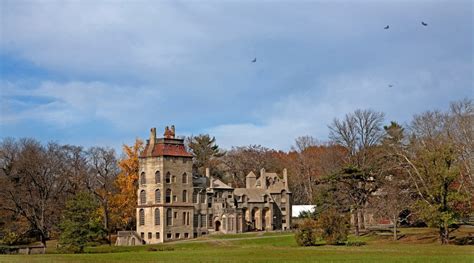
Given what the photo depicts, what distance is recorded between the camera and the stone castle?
2862 inches

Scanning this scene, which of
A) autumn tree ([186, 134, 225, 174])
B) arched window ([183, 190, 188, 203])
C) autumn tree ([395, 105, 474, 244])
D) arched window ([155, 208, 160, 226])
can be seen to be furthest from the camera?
autumn tree ([186, 134, 225, 174])

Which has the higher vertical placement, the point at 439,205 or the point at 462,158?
the point at 462,158

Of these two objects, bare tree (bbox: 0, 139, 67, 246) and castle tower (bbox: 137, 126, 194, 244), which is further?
castle tower (bbox: 137, 126, 194, 244)

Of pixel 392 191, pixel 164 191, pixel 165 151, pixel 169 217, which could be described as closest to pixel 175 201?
pixel 164 191

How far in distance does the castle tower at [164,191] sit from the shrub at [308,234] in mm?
24127

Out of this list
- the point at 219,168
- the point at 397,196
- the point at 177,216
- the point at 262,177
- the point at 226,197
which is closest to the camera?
the point at 397,196

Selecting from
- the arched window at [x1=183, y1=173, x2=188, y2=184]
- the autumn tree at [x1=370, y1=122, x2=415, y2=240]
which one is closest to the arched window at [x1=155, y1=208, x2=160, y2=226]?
the arched window at [x1=183, y1=173, x2=188, y2=184]

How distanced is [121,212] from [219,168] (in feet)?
92.0

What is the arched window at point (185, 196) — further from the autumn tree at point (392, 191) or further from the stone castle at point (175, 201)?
the autumn tree at point (392, 191)

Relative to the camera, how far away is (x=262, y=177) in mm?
87875

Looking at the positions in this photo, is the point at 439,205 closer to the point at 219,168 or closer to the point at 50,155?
the point at 50,155

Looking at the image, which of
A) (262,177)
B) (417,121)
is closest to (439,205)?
(417,121)

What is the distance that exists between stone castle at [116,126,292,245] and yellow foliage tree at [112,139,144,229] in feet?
13.2

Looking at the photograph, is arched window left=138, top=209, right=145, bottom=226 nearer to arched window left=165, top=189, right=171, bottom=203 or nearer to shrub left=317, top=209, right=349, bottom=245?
arched window left=165, top=189, right=171, bottom=203
